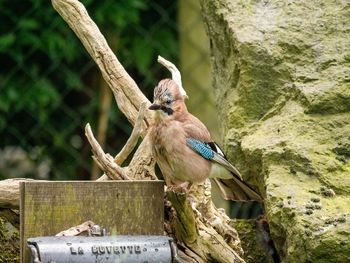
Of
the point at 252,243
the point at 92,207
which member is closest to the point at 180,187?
the point at 92,207

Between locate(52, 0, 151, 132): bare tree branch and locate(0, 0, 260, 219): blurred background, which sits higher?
locate(0, 0, 260, 219): blurred background

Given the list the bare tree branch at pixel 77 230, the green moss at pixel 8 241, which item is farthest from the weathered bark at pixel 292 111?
the green moss at pixel 8 241

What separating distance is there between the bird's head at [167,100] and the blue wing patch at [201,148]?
0.44 ft

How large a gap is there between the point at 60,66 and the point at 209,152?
8.71 feet

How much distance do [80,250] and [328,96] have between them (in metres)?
1.33

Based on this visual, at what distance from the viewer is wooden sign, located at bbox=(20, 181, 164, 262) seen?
4.94 m

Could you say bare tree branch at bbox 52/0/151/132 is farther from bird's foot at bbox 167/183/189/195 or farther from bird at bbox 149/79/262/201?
bird's foot at bbox 167/183/189/195

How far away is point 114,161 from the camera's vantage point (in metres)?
5.41

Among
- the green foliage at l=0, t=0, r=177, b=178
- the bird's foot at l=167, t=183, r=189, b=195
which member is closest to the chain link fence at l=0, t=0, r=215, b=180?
the green foliage at l=0, t=0, r=177, b=178

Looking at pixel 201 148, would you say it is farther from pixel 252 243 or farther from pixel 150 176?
pixel 252 243

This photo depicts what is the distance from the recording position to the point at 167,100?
5.45 meters

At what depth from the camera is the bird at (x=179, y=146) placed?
17.8ft

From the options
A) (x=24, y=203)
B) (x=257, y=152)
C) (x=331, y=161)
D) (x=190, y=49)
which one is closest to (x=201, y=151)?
(x=257, y=152)

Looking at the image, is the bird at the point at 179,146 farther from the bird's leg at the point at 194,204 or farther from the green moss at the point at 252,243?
the green moss at the point at 252,243
